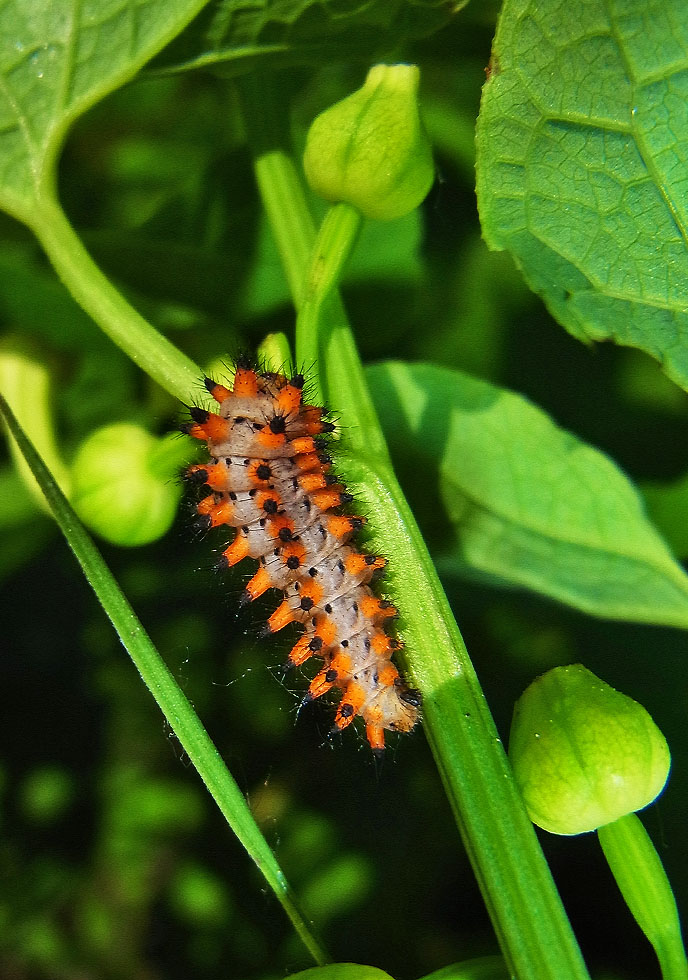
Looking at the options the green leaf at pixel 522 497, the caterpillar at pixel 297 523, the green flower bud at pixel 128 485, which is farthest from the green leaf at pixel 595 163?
the green flower bud at pixel 128 485

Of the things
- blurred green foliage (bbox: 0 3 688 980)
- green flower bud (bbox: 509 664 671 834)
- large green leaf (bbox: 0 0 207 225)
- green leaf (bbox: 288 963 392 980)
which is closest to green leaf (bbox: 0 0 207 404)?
large green leaf (bbox: 0 0 207 225)

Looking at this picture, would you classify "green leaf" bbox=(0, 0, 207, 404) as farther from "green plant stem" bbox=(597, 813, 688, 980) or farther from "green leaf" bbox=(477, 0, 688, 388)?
"green plant stem" bbox=(597, 813, 688, 980)

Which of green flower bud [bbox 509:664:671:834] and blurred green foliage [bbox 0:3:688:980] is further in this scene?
blurred green foliage [bbox 0:3:688:980]

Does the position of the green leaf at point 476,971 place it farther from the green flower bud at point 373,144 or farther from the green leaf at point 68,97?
the green flower bud at point 373,144

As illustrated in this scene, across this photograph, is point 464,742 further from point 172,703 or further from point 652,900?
point 172,703

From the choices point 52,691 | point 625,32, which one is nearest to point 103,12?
point 625,32

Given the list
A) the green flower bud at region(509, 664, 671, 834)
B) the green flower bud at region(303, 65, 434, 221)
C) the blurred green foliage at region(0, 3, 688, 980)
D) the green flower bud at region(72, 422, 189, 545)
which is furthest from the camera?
the blurred green foliage at region(0, 3, 688, 980)
